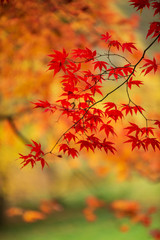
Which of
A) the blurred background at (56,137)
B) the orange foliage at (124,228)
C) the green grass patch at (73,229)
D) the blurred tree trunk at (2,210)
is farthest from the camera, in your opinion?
the blurred tree trunk at (2,210)

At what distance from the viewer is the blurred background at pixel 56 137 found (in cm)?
360

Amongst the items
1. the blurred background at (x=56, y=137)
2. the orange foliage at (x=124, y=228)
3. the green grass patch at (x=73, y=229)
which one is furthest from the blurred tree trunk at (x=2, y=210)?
the orange foliage at (x=124, y=228)

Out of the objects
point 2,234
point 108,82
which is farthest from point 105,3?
point 2,234

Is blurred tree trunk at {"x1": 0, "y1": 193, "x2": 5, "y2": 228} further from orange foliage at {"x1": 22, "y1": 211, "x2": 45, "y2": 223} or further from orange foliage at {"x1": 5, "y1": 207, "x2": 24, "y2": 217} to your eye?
orange foliage at {"x1": 22, "y1": 211, "x2": 45, "y2": 223}

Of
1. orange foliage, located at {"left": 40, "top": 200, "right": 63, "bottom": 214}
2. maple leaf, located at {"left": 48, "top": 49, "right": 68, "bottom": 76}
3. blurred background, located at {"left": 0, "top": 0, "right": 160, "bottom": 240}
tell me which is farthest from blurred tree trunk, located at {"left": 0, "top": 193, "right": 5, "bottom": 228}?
maple leaf, located at {"left": 48, "top": 49, "right": 68, "bottom": 76}

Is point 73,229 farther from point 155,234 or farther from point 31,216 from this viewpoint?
point 155,234

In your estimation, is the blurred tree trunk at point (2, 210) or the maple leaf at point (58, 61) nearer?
the maple leaf at point (58, 61)

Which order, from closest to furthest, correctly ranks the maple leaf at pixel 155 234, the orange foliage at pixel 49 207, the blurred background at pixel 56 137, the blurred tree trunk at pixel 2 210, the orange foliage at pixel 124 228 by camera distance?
the blurred background at pixel 56 137 < the maple leaf at pixel 155 234 < the orange foliage at pixel 124 228 < the blurred tree trunk at pixel 2 210 < the orange foliage at pixel 49 207

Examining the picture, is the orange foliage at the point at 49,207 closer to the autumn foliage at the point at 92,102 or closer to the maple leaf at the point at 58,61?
the autumn foliage at the point at 92,102

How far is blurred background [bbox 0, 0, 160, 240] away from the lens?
3.60 m

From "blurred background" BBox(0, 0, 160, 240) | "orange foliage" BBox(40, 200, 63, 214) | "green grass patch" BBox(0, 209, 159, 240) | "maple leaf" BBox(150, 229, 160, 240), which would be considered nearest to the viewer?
"blurred background" BBox(0, 0, 160, 240)

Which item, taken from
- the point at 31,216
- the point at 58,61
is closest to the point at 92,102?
the point at 58,61

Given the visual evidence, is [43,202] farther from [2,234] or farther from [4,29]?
[4,29]

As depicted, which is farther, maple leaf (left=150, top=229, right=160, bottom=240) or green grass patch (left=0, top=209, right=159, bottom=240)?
green grass patch (left=0, top=209, right=159, bottom=240)
